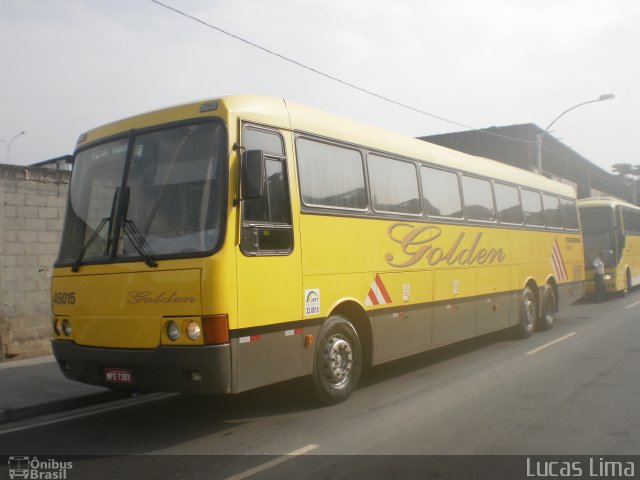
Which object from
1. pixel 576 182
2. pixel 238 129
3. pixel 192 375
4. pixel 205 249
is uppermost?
pixel 576 182

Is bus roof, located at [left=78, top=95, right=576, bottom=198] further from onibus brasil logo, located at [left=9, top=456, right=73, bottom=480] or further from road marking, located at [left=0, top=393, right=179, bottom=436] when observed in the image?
onibus brasil logo, located at [left=9, top=456, right=73, bottom=480]

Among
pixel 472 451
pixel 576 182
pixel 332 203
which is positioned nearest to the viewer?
pixel 472 451

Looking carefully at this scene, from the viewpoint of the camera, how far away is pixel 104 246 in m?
6.08

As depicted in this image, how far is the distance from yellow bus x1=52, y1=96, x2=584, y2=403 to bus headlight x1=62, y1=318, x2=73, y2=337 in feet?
0.05

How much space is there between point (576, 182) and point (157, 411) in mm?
52534

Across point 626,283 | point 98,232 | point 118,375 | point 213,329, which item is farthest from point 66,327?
point 626,283

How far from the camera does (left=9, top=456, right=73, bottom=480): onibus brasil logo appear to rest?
4886 millimetres

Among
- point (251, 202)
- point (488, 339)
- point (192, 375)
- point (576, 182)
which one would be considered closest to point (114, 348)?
point (192, 375)

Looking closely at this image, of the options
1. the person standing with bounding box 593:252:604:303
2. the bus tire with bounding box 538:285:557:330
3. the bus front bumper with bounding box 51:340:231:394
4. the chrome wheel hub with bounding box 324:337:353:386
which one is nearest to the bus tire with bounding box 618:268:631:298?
the person standing with bounding box 593:252:604:303

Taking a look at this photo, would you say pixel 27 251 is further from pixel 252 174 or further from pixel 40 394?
pixel 252 174

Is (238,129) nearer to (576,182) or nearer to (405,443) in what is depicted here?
(405,443)

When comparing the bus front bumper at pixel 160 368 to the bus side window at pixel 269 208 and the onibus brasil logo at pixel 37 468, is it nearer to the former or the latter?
the onibus brasil logo at pixel 37 468

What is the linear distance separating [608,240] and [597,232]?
1.59ft

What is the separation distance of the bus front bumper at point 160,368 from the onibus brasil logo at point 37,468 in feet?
2.95
